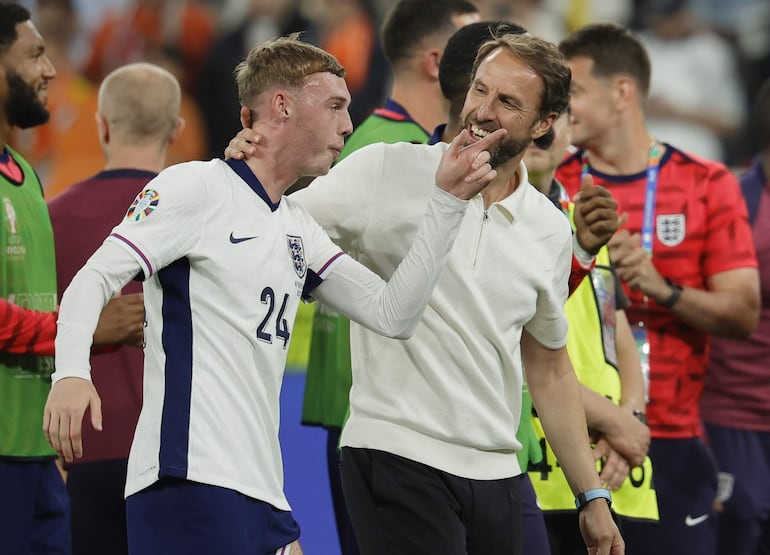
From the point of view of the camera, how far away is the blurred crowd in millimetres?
10820

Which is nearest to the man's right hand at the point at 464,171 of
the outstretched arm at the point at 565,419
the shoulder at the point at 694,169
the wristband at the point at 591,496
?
the outstretched arm at the point at 565,419

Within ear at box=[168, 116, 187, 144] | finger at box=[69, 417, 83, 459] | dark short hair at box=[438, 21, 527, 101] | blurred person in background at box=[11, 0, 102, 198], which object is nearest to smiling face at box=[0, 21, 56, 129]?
ear at box=[168, 116, 187, 144]

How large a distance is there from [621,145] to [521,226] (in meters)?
1.95

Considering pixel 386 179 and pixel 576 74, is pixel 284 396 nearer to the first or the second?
pixel 576 74

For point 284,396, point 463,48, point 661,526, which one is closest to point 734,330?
point 661,526

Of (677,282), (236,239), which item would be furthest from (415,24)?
(236,239)

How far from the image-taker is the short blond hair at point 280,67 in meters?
3.41

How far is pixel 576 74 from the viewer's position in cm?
571

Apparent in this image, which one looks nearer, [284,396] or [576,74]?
[576,74]

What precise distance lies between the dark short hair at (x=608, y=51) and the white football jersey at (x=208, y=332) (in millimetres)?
2798

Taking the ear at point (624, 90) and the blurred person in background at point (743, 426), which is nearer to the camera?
the ear at point (624, 90)

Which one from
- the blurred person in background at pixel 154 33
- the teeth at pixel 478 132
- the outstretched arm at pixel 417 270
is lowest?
the outstretched arm at pixel 417 270

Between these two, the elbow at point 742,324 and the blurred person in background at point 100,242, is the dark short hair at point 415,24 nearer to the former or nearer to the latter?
the blurred person in background at point 100,242

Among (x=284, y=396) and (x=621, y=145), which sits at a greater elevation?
(x=621, y=145)
